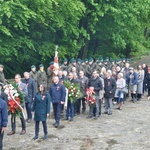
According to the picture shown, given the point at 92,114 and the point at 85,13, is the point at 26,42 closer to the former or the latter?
the point at 85,13

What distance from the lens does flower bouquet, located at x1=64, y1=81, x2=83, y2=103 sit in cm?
1499

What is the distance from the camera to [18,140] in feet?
40.0

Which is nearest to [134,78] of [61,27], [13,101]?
[61,27]

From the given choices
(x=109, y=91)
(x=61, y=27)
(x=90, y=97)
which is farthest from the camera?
(x=61, y=27)

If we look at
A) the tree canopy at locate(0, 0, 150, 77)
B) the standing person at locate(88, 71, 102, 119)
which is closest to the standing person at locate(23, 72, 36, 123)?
the standing person at locate(88, 71, 102, 119)

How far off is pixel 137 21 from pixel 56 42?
8.14 meters

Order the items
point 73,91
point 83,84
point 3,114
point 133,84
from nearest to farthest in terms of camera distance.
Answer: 1. point 3,114
2. point 73,91
3. point 83,84
4. point 133,84

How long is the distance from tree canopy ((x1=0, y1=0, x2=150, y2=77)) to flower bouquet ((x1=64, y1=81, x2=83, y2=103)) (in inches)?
258

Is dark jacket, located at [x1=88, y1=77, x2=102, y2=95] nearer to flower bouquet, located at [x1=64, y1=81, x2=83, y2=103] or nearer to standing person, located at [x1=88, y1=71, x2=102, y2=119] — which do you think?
standing person, located at [x1=88, y1=71, x2=102, y2=119]

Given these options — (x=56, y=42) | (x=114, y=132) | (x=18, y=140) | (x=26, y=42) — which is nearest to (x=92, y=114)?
(x=114, y=132)

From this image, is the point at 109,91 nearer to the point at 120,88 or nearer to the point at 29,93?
the point at 120,88

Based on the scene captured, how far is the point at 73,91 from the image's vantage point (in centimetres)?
1506

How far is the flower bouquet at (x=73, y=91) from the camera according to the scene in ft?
49.2

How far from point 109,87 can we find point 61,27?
9.70 metres
